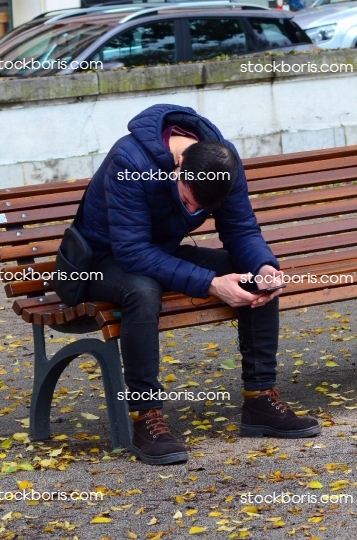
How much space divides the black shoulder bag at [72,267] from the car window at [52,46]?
6.30 meters

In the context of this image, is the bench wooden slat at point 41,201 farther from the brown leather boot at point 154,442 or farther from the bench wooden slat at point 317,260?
the brown leather boot at point 154,442

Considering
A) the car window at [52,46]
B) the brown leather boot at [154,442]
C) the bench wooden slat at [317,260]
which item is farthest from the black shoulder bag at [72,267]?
the car window at [52,46]

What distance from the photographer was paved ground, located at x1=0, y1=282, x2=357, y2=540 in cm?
343

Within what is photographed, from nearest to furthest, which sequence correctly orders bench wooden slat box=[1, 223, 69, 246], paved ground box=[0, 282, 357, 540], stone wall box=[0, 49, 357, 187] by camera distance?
paved ground box=[0, 282, 357, 540], bench wooden slat box=[1, 223, 69, 246], stone wall box=[0, 49, 357, 187]

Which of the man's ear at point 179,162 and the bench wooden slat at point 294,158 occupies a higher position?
the bench wooden slat at point 294,158

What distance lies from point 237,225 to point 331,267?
56cm

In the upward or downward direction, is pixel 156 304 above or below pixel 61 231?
below

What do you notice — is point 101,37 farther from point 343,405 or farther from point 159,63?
point 343,405

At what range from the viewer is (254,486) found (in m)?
3.70

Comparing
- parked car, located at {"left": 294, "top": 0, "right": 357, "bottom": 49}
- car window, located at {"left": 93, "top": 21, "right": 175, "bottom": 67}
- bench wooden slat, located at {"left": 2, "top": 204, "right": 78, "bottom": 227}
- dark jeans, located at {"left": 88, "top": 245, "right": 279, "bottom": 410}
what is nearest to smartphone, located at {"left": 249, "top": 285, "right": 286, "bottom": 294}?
dark jeans, located at {"left": 88, "top": 245, "right": 279, "bottom": 410}

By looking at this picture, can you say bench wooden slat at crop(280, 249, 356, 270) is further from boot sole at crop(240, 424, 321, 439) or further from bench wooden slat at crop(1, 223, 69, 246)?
bench wooden slat at crop(1, 223, 69, 246)

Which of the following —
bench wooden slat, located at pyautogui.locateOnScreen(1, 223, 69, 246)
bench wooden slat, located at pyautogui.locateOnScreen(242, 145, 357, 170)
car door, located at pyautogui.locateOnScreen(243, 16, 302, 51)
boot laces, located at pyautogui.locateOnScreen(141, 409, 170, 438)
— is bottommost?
boot laces, located at pyautogui.locateOnScreen(141, 409, 170, 438)

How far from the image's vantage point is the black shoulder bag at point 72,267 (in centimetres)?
410

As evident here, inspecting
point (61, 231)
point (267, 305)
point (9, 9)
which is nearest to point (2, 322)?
point (61, 231)
